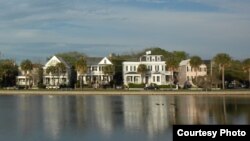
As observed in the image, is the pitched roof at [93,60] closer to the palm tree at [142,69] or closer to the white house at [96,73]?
the white house at [96,73]

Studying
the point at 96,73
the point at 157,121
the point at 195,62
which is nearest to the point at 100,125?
the point at 157,121

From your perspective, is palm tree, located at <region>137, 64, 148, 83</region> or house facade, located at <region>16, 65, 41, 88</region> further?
house facade, located at <region>16, 65, 41, 88</region>

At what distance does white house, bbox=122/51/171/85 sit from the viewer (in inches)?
4368

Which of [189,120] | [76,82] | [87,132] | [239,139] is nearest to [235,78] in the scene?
[76,82]

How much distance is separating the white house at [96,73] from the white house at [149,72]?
14.8 feet

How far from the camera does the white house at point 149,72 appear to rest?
111m

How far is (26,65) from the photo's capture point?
4333 inches

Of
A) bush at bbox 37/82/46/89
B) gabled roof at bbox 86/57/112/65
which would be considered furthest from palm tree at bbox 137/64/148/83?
bush at bbox 37/82/46/89

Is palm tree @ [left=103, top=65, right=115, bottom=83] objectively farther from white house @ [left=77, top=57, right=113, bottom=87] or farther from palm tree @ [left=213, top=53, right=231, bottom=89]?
palm tree @ [left=213, top=53, right=231, bottom=89]

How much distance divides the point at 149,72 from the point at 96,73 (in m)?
13.6

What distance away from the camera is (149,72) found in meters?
112

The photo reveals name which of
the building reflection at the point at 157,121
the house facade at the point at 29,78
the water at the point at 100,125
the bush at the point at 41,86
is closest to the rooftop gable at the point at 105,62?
the bush at the point at 41,86

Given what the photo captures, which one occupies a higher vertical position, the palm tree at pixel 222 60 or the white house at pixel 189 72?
the palm tree at pixel 222 60

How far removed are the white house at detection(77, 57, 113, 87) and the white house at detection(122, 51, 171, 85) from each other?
14.8 feet
